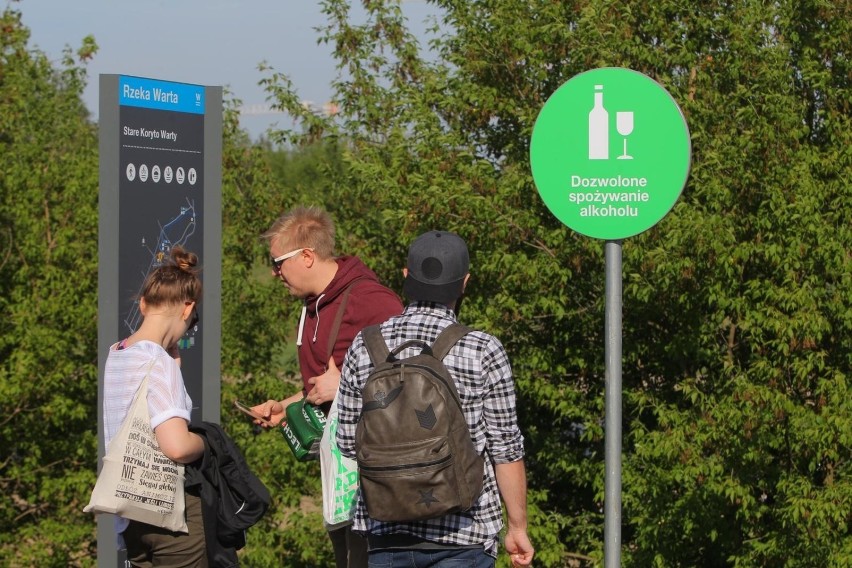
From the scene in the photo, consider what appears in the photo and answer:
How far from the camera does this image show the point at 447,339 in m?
3.39

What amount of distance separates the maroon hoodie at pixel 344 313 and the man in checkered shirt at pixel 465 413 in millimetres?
892

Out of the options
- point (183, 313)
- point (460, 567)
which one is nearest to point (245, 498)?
point (183, 313)

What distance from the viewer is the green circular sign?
14.3ft

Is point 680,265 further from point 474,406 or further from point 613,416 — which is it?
point 474,406

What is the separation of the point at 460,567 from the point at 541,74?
6.11 m

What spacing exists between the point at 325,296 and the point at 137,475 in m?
1.05

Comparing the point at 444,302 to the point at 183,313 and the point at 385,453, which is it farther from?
the point at 183,313

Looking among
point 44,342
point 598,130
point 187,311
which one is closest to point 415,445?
point 187,311

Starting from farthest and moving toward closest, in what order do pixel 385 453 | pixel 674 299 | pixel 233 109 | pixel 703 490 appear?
pixel 233 109, pixel 674 299, pixel 703 490, pixel 385 453

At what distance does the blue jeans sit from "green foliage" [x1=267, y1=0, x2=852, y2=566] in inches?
150

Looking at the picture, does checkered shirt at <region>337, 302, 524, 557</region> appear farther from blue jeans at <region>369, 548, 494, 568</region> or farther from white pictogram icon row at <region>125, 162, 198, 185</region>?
white pictogram icon row at <region>125, 162, 198, 185</region>

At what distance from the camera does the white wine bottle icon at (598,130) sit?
441 cm

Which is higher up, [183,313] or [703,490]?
[183,313]

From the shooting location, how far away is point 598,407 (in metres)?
8.64
